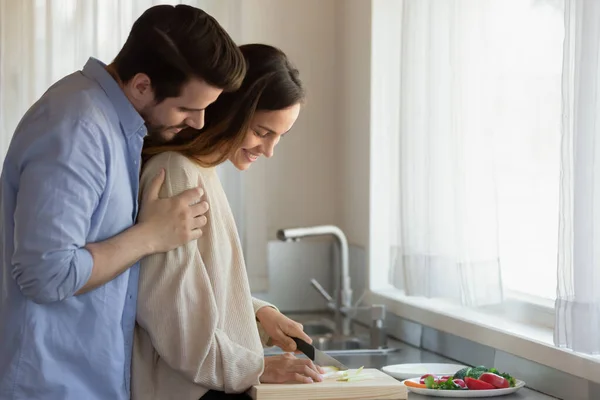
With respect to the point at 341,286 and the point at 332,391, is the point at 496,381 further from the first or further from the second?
the point at 341,286

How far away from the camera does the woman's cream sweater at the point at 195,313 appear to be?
1.66 meters

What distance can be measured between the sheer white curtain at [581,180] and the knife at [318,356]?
531 millimetres

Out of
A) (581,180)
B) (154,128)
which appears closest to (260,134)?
(154,128)

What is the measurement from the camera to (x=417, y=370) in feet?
8.27

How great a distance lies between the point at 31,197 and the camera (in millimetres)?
1453

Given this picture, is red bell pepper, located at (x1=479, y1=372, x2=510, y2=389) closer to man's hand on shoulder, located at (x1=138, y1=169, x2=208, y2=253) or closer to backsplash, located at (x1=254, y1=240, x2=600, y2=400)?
backsplash, located at (x1=254, y1=240, x2=600, y2=400)

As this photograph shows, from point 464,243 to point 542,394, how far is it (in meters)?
0.49

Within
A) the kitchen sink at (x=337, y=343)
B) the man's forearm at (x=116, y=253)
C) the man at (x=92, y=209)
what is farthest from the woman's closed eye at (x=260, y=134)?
the kitchen sink at (x=337, y=343)

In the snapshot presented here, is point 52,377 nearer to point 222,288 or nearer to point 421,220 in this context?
point 222,288

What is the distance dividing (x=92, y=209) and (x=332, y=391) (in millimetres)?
596

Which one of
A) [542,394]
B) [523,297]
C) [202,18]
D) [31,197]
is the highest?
[202,18]

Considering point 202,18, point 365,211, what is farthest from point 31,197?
point 365,211

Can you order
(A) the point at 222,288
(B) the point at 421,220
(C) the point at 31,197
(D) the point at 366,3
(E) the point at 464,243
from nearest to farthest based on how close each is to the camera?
1. (C) the point at 31,197
2. (A) the point at 222,288
3. (E) the point at 464,243
4. (B) the point at 421,220
5. (D) the point at 366,3

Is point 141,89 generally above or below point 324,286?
above
